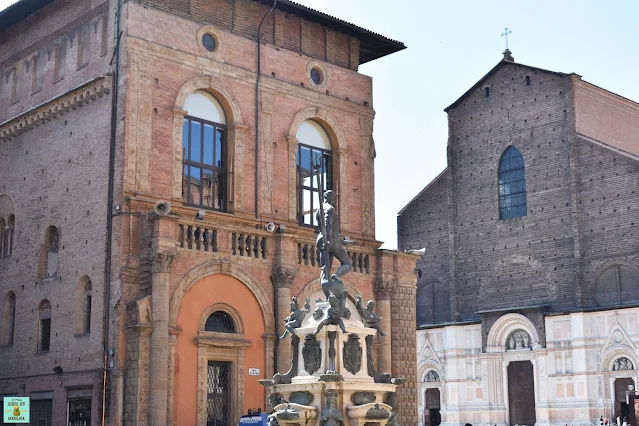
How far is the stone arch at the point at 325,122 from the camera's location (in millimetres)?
29594

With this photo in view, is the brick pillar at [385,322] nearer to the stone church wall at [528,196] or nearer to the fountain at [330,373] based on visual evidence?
the fountain at [330,373]

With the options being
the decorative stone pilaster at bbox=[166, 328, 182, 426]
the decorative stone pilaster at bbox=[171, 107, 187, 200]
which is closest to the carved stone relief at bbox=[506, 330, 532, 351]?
the decorative stone pilaster at bbox=[171, 107, 187, 200]

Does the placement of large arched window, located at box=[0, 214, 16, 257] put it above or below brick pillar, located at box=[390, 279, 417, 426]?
above

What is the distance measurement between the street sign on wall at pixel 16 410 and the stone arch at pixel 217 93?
347 inches

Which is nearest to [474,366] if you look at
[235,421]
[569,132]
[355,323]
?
[569,132]

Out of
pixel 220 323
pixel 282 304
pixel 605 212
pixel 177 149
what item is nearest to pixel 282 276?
pixel 282 304

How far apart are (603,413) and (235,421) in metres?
24.5

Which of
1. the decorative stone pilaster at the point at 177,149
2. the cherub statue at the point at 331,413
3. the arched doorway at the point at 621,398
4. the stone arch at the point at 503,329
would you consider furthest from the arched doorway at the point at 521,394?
the cherub statue at the point at 331,413

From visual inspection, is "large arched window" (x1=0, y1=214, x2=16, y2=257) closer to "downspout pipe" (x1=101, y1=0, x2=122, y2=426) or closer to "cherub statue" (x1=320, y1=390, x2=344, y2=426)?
"downspout pipe" (x1=101, y1=0, x2=122, y2=426)

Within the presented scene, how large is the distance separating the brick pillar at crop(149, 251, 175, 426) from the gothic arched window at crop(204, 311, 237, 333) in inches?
73.7

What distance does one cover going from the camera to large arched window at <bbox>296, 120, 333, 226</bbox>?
1174 inches

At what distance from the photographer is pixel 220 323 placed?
25500 mm

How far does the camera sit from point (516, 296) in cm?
4906

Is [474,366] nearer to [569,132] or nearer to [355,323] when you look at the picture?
[569,132]
